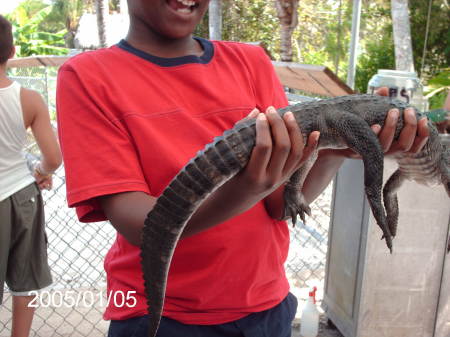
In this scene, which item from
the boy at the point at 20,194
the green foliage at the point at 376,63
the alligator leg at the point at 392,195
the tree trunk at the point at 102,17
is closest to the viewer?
the alligator leg at the point at 392,195

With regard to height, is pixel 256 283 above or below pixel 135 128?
below

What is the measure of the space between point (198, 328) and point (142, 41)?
89 cm

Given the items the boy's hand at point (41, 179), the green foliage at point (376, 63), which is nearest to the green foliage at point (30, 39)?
the green foliage at point (376, 63)

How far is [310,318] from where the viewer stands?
3387 mm

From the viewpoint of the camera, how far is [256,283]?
1.50m

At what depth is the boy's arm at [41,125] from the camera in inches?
113

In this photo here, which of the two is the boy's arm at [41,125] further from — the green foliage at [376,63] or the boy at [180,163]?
the green foliage at [376,63]

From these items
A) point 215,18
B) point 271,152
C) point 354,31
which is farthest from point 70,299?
point 215,18

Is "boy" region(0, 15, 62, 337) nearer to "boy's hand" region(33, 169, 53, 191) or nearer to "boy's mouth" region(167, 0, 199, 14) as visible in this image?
"boy's hand" region(33, 169, 53, 191)

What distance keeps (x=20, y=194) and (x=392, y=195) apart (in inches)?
78.6

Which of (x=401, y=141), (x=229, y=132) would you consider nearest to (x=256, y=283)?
(x=229, y=132)

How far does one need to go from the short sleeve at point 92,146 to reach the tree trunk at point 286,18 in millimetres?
9348

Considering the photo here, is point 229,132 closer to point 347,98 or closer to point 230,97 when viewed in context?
point 230,97

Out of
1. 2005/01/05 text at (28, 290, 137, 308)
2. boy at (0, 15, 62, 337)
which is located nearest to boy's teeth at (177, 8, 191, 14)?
Answer: boy at (0, 15, 62, 337)
